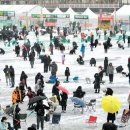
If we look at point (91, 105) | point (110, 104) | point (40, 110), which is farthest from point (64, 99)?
point (110, 104)

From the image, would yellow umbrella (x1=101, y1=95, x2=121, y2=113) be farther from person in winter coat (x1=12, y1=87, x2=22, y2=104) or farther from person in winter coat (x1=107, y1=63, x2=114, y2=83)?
person in winter coat (x1=107, y1=63, x2=114, y2=83)

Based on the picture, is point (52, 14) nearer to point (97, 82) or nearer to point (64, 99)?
point (97, 82)

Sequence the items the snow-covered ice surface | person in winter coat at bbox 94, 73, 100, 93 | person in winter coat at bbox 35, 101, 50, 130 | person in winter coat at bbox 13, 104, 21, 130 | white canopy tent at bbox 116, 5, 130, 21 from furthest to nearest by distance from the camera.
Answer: white canopy tent at bbox 116, 5, 130, 21, person in winter coat at bbox 94, 73, 100, 93, the snow-covered ice surface, person in winter coat at bbox 13, 104, 21, 130, person in winter coat at bbox 35, 101, 50, 130

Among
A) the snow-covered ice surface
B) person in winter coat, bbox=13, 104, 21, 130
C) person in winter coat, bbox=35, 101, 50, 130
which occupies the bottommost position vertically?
the snow-covered ice surface

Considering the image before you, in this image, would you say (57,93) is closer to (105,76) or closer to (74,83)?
(74,83)

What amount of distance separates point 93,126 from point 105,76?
36.2ft

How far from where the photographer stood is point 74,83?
2580 cm

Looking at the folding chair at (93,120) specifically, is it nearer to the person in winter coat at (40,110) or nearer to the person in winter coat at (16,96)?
the person in winter coat at (40,110)

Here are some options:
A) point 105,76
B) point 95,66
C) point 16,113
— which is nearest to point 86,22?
point 95,66

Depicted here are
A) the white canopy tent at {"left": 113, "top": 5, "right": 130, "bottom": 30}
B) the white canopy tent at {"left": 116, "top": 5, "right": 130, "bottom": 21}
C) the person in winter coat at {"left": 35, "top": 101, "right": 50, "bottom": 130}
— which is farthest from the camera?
the white canopy tent at {"left": 116, "top": 5, "right": 130, "bottom": 21}

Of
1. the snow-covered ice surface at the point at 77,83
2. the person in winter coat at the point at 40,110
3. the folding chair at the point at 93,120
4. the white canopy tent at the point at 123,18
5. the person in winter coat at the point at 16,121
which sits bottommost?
the snow-covered ice surface at the point at 77,83

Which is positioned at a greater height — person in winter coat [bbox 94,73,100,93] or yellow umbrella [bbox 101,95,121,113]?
yellow umbrella [bbox 101,95,121,113]

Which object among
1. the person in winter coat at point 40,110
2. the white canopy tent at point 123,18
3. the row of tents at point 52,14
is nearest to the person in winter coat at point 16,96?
the person in winter coat at point 40,110

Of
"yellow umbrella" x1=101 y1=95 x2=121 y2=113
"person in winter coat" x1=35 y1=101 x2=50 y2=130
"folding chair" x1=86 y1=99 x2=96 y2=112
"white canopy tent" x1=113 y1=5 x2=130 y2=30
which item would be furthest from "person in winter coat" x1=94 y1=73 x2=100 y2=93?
"white canopy tent" x1=113 y1=5 x2=130 y2=30
